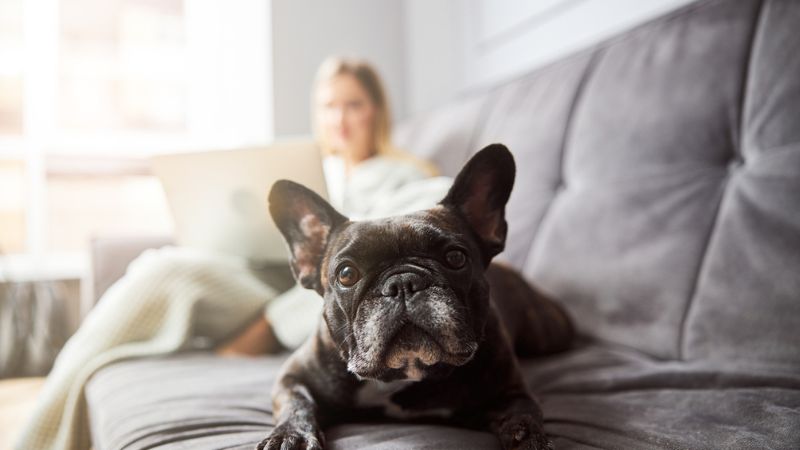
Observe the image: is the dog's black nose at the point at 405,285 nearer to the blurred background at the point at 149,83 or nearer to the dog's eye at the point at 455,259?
the dog's eye at the point at 455,259

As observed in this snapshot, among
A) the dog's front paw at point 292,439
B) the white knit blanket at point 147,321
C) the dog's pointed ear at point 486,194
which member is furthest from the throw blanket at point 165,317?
the dog's front paw at point 292,439

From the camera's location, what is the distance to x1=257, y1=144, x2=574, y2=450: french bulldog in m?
0.92

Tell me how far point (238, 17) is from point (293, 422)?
11.3ft

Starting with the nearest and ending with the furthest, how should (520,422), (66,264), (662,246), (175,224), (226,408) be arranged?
(520,422)
(226,408)
(662,246)
(175,224)
(66,264)

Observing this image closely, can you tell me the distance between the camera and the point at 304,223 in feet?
3.77

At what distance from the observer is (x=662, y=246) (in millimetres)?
1472

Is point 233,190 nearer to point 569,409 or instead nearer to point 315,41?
point 569,409

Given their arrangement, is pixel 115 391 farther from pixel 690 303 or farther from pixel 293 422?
pixel 690 303

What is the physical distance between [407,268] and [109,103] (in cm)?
366

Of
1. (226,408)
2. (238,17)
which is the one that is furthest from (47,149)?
(226,408)

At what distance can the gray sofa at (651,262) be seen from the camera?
1.01 metres

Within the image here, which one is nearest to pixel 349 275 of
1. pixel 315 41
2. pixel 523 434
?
pixel 523 434

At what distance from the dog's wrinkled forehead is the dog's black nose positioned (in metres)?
0.07

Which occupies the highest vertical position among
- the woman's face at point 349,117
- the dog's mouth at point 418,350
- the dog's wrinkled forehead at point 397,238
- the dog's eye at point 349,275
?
the woman's face at point 349,117
